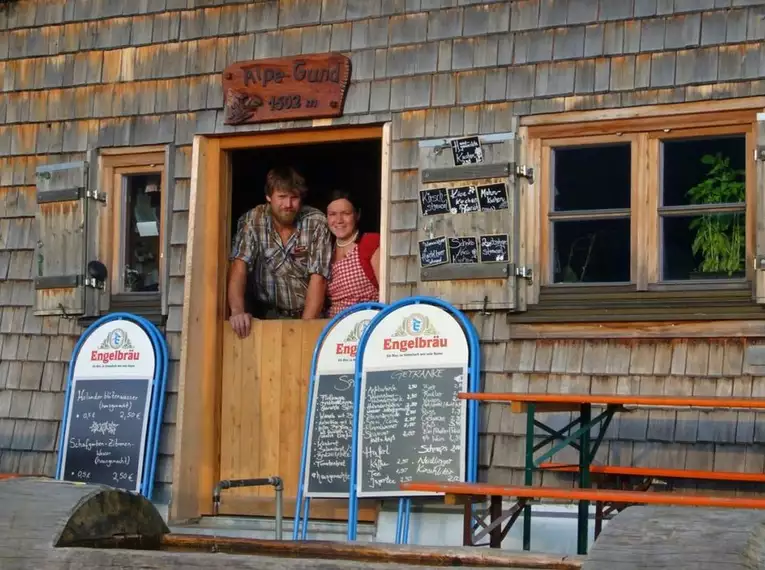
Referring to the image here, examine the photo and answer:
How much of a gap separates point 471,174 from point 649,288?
117cm

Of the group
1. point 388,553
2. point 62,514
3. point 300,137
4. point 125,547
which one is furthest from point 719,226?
point 62,514

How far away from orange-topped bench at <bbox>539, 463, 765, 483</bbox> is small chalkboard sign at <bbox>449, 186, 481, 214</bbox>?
5.12 ft

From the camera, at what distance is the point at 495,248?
25.6ft

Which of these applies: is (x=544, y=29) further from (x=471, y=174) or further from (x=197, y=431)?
(x=197, y=431)

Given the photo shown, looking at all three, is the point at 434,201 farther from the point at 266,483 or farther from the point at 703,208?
the point at 266,483

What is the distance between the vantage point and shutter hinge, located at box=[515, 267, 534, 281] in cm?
773

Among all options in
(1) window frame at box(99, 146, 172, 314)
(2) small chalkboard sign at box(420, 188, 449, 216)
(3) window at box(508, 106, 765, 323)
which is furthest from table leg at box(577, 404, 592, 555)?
(1) window frame at box(99, 146, 172, 314)

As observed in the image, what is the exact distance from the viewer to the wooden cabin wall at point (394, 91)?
7.34 m

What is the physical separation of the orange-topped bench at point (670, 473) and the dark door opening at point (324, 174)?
12.7ft

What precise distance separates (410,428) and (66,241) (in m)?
2.72

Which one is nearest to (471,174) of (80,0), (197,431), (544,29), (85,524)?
(544,29)

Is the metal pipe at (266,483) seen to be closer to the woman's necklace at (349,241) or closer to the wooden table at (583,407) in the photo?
the wooden table at (583,407)

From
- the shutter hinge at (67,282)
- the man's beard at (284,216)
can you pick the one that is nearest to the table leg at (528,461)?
the man's beard at (284,216)

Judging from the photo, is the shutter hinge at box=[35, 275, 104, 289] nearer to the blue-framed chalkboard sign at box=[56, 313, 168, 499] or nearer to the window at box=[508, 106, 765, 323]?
the blue-framed chalkboard sign at box=[56, 313, 168, 499]
